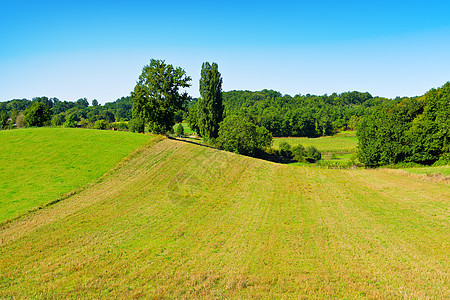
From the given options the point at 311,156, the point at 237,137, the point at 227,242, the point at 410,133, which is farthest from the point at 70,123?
the point at 410,133

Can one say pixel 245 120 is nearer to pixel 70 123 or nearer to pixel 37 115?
pixel 70 123

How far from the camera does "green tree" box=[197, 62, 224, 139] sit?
70.5 m

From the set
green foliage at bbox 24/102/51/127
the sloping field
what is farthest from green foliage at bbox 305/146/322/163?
green foliage at bbox 24/102/51/127

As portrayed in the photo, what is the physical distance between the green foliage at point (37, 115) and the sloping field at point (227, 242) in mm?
62041

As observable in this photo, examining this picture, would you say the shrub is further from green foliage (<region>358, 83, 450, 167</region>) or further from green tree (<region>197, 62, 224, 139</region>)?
green tree (<region>197, 62, 224, 139</region>)

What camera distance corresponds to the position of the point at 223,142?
69062mm

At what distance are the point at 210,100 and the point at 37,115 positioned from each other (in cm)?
5447

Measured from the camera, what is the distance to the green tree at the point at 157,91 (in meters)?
52.1

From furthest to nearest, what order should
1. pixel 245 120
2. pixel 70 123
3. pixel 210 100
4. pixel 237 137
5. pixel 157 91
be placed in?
pixel 70 123 < pixel 245 120 < pixel 210 100 < pixel 237 137 < pixel 157 91

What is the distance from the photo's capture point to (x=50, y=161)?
34.8 m

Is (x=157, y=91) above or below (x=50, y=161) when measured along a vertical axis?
above

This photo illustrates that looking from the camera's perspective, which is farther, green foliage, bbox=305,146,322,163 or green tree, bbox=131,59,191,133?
green foliage, bbox=305,146,322,163

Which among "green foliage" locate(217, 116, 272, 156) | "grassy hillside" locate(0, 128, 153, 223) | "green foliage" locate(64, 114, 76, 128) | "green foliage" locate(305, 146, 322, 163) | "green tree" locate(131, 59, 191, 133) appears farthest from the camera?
"green foliage" locate(305, 146, 322, 163)

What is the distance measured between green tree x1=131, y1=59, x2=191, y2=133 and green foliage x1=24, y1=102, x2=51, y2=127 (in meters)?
45.3
